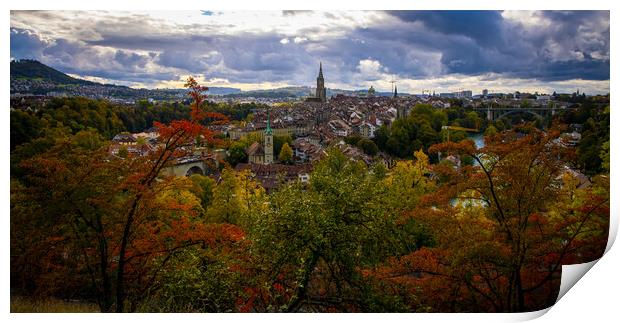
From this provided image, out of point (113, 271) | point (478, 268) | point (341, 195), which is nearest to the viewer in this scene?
point (341, 195)

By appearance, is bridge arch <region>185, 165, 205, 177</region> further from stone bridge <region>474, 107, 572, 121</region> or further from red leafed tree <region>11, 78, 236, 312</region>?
stone bridge <region>474, 107, 572, 121</region>

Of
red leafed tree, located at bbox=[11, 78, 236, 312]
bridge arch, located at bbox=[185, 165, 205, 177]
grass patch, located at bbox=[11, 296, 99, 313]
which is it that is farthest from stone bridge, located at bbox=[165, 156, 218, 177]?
grass patch, located at bbox=[11, 296, 99, 313]

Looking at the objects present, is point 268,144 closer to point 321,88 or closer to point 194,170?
point 321,88

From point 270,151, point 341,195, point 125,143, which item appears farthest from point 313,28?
point 270,151

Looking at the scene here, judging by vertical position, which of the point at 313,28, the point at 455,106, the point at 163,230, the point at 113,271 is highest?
the point at 313,28
